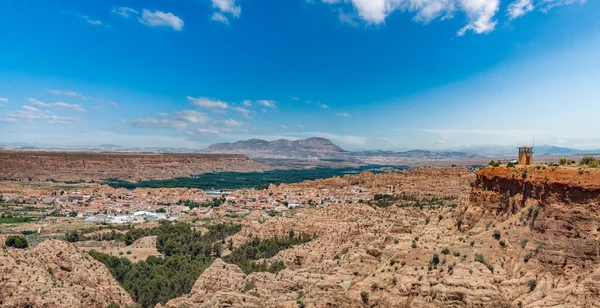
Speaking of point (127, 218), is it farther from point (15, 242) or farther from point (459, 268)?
point (459, 268)

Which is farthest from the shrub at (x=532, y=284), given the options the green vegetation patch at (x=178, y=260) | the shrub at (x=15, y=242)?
the shrub at (x=15, y=242)

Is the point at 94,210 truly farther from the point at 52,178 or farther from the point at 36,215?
the point at 52,178

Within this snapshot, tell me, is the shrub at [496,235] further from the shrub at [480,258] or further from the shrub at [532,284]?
the shrub at [532,284]

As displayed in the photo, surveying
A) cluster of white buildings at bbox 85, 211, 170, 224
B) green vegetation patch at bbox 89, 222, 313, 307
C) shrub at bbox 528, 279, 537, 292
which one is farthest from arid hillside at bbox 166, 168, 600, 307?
cluster of white buildings at bbox 85, 211, 170, 224

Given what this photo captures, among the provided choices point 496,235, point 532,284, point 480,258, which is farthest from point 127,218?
point 532,284

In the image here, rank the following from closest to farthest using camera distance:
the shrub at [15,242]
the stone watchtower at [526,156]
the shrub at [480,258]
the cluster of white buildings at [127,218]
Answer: the shrub at [480,258]
the stone watchtower at [526,156]
the shrub at [15,242]
the cluster of white buildings at [127,218]

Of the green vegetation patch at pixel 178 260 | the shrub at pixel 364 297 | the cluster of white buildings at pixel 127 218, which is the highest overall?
the shrub at pixel 364 297

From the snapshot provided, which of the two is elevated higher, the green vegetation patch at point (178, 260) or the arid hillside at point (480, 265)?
the arid hillside at point (480, 265)

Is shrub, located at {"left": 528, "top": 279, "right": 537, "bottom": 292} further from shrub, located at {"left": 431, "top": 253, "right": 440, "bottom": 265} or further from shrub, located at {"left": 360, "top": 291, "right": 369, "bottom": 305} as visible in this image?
shrub, located at {"left": 360, "top": 291, "right": 369, "bottom": 305}
